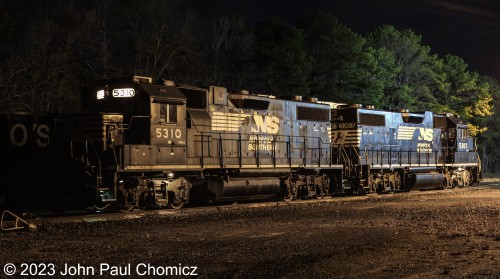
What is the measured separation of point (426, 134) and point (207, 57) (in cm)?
1658

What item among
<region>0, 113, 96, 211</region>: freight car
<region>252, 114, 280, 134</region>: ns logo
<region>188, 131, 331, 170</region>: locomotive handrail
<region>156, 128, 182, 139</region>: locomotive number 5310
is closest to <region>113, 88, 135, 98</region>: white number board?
<region>156, 128, 182, 139</region>: locomotive number 5310

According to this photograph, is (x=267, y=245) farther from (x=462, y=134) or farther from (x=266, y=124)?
(x=462, y=134)

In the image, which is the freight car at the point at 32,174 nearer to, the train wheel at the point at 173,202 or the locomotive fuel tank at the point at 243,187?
the train wheel at the point at 173,202

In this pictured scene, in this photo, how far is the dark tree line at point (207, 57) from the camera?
94.9 ft

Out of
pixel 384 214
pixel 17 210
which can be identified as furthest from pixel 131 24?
pixel 384 214

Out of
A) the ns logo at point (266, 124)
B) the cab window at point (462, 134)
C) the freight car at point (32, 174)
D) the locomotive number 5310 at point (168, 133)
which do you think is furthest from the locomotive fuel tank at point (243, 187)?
the cab window at point (462, 134)

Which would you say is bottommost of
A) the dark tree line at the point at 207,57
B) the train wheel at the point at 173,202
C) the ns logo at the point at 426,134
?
the train wheel at the point at 173,202

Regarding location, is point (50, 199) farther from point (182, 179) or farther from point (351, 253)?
point (351, 253)

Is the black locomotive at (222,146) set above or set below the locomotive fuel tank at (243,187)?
above

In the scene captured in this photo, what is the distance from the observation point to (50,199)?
15.0 metres

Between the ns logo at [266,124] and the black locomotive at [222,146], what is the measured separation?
1.4 inches

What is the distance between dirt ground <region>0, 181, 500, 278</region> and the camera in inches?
315

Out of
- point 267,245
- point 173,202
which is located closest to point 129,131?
point 173,202

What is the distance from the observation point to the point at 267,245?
10109 millimetres
